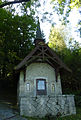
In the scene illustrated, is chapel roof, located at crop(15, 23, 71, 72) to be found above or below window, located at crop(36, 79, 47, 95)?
above

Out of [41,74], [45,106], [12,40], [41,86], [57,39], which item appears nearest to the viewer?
[45,106]

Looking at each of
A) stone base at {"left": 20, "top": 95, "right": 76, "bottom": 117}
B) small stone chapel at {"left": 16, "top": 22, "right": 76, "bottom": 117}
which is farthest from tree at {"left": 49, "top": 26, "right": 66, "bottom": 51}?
stone base at {"left": 20, "top": 95, "right": 76, "bottom": 117}

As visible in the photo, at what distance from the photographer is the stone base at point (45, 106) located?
8293 millimetres

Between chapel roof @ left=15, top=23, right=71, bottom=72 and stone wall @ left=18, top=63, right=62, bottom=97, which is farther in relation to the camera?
chapel roof @ left=15, top=23, right=71, bottom=72

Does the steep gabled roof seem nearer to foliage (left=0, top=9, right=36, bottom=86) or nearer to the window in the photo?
the window

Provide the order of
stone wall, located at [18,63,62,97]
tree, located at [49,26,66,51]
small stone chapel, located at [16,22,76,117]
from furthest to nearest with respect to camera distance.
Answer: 1. tree, located at [49,26,66,51]
2. stone wall, located at [18,63,62,97]
3. small stone chapel, located at [16,22,76,117]

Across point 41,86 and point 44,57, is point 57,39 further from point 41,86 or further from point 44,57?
Answer: point 41,86

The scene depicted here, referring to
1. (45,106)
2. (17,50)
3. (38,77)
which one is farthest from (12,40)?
(45,106)

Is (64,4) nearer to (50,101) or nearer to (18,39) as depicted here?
(50,101)

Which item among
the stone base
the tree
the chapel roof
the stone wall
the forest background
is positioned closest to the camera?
the stone base

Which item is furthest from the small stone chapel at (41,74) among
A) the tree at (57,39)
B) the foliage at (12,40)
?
the tree at (57,39)

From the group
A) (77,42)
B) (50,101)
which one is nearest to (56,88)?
(50,101)

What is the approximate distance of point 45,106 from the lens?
8492 millimetres

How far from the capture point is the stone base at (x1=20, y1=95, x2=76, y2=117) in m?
8.29
